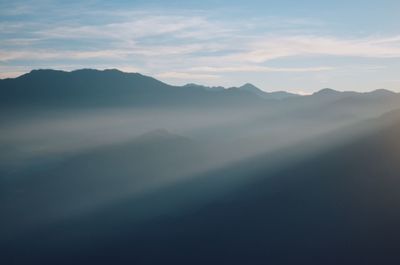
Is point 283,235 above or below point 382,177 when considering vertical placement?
below

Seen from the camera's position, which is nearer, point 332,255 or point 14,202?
point 332,255

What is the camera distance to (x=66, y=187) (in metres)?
197

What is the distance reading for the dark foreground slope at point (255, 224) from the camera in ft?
454

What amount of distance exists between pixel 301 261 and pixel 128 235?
56.7 metres

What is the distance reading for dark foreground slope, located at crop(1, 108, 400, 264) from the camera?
138250mm

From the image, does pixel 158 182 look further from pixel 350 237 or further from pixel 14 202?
pixel 350 237

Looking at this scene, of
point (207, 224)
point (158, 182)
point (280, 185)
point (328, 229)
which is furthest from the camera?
point (158, 182)

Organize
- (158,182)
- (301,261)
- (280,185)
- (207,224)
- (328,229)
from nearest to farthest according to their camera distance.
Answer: (301,261) < (328,229) < (207,224) < (280,185) < (158,182)

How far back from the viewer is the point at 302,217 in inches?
6097

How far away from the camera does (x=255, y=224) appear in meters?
155

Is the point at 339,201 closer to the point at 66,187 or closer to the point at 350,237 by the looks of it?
the point at 350,237

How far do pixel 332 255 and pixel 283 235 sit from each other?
1791 cm

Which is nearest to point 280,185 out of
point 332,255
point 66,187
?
point 332,255

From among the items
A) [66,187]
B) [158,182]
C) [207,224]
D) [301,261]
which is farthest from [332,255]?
[66,187]
